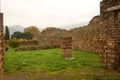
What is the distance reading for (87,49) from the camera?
19562 millimetres

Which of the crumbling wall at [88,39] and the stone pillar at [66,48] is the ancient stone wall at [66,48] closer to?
the stone pillar at [66,48]

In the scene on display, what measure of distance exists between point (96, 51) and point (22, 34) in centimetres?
3869

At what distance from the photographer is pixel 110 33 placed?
10.4m

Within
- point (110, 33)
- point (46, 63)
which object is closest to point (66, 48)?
point (46, 63)

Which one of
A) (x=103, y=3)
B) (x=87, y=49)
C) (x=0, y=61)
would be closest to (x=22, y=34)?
(x=87, y=49)

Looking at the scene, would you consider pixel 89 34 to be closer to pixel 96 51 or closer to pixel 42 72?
pixel 96 51

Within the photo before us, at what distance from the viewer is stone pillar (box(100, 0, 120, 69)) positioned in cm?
1010

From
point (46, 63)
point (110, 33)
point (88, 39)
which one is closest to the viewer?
point (110, 33)

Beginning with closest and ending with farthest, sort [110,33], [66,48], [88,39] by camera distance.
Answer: [110,33]
[66,48]
[88,39]

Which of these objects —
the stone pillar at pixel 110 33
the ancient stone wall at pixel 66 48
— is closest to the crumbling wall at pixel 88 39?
the ancient stone wall at pixel 66 48

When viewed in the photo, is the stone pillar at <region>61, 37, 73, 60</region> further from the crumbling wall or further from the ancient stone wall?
the crumbling wall

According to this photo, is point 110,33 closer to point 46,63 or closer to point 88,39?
point 46,63

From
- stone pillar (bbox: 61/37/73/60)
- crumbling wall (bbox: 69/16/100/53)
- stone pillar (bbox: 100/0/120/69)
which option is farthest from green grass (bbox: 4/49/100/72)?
crumbling wall (bbox: 69/16/100/53)

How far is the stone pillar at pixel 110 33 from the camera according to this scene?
10.1 m
